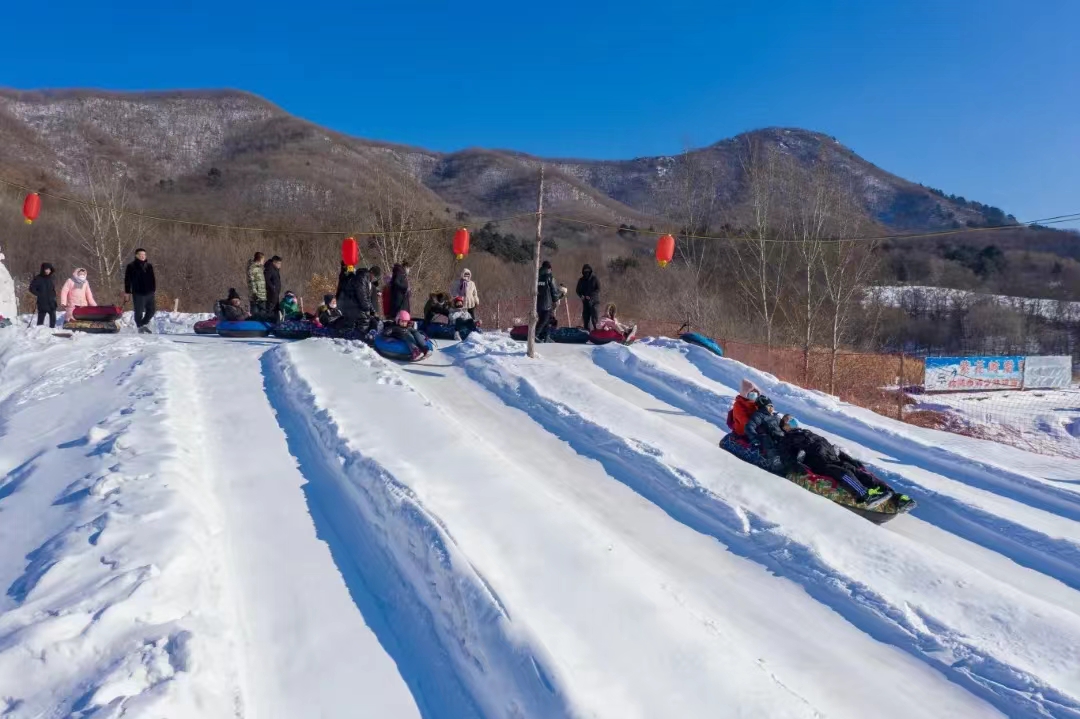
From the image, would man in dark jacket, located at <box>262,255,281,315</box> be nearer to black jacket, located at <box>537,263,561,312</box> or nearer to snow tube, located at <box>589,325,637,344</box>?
black jacket, located at <box>537,263,561,312</box>

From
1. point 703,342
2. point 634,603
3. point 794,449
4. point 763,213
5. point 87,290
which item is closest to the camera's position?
point 634,603

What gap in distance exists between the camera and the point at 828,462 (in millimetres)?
7039

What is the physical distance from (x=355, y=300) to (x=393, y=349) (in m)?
1.46

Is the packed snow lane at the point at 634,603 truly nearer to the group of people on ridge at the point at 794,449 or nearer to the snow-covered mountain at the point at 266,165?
the group of people on ridge at the point at 794,449

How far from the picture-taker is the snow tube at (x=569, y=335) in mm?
14328

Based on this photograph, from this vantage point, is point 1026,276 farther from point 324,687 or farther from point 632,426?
point 324,687

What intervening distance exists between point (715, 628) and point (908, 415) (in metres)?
13.6

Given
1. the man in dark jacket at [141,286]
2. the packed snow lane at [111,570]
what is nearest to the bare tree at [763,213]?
the man in dark jacket at [141,286]

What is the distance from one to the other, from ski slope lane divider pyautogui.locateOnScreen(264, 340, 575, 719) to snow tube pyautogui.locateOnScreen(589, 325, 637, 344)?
8.38 metres

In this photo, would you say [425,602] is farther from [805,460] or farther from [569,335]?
[569,335]

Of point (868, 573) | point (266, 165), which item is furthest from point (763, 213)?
point (266, 165)

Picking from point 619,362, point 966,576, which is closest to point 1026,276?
point 619,362

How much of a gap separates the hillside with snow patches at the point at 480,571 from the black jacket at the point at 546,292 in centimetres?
551

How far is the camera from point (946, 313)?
42.8m
